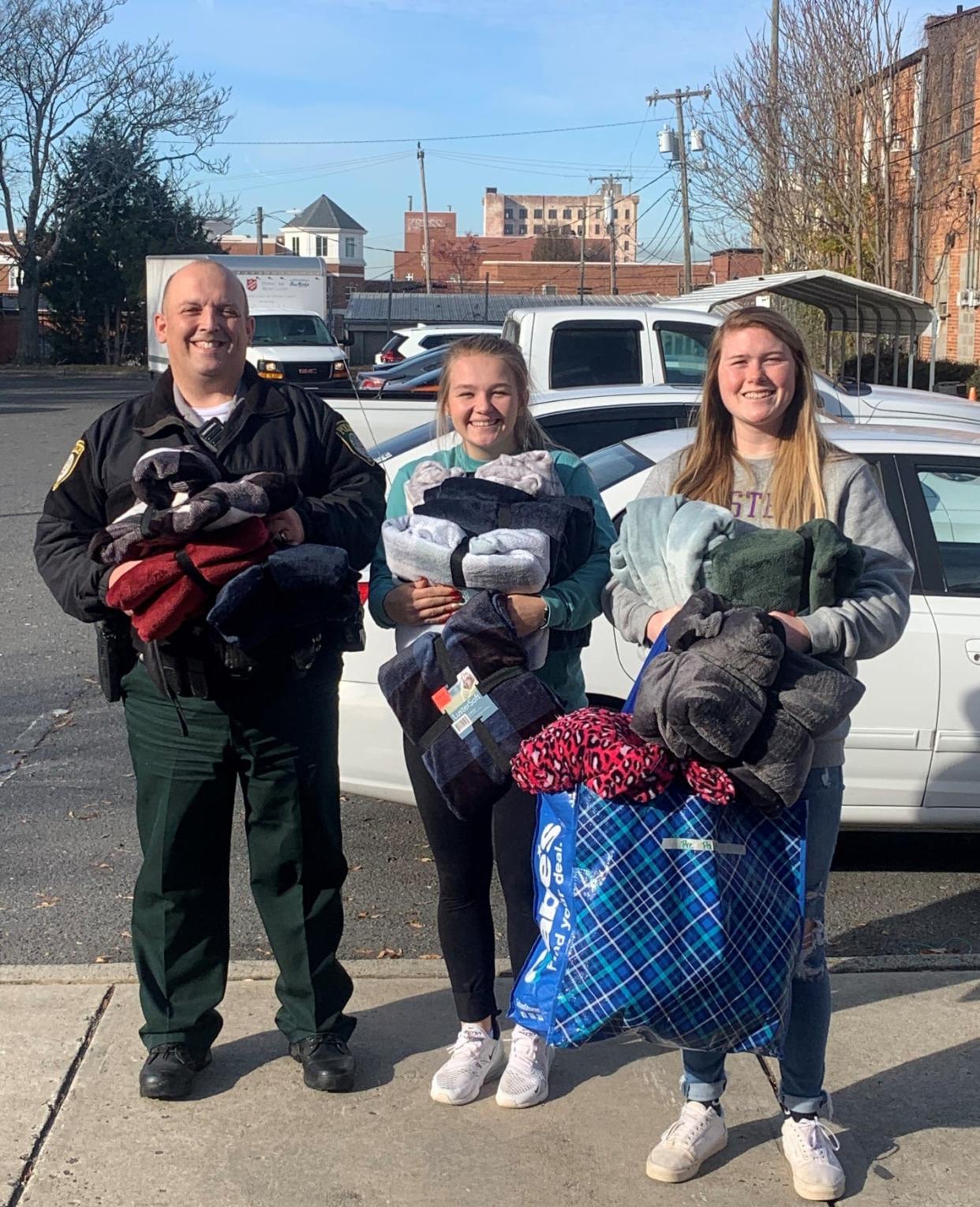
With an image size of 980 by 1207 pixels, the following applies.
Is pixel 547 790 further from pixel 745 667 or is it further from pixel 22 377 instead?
pixel 22 377

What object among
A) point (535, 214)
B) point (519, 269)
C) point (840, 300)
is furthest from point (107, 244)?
point (535, 214)

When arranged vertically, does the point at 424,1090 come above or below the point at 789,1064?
below

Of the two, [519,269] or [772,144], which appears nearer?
[772,144]

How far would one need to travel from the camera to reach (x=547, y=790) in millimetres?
2783

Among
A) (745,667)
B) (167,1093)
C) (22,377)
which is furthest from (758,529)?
(22,377)

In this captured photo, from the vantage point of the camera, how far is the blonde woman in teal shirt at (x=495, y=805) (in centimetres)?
329

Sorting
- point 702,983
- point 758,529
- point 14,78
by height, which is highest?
point 14,78

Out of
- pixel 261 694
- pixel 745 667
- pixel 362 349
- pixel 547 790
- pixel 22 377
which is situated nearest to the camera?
pixel 745 667

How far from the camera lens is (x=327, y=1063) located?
11.4 ft

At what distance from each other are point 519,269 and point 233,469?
85.1 meters

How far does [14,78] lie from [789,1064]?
52.4m

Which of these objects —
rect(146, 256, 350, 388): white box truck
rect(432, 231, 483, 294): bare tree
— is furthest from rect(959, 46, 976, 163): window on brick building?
rect(432, 231, 483, 294): bare tree

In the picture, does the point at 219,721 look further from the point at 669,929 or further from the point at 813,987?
the point at 813,987

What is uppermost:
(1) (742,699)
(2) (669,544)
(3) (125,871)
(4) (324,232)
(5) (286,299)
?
(4) (324,232)
